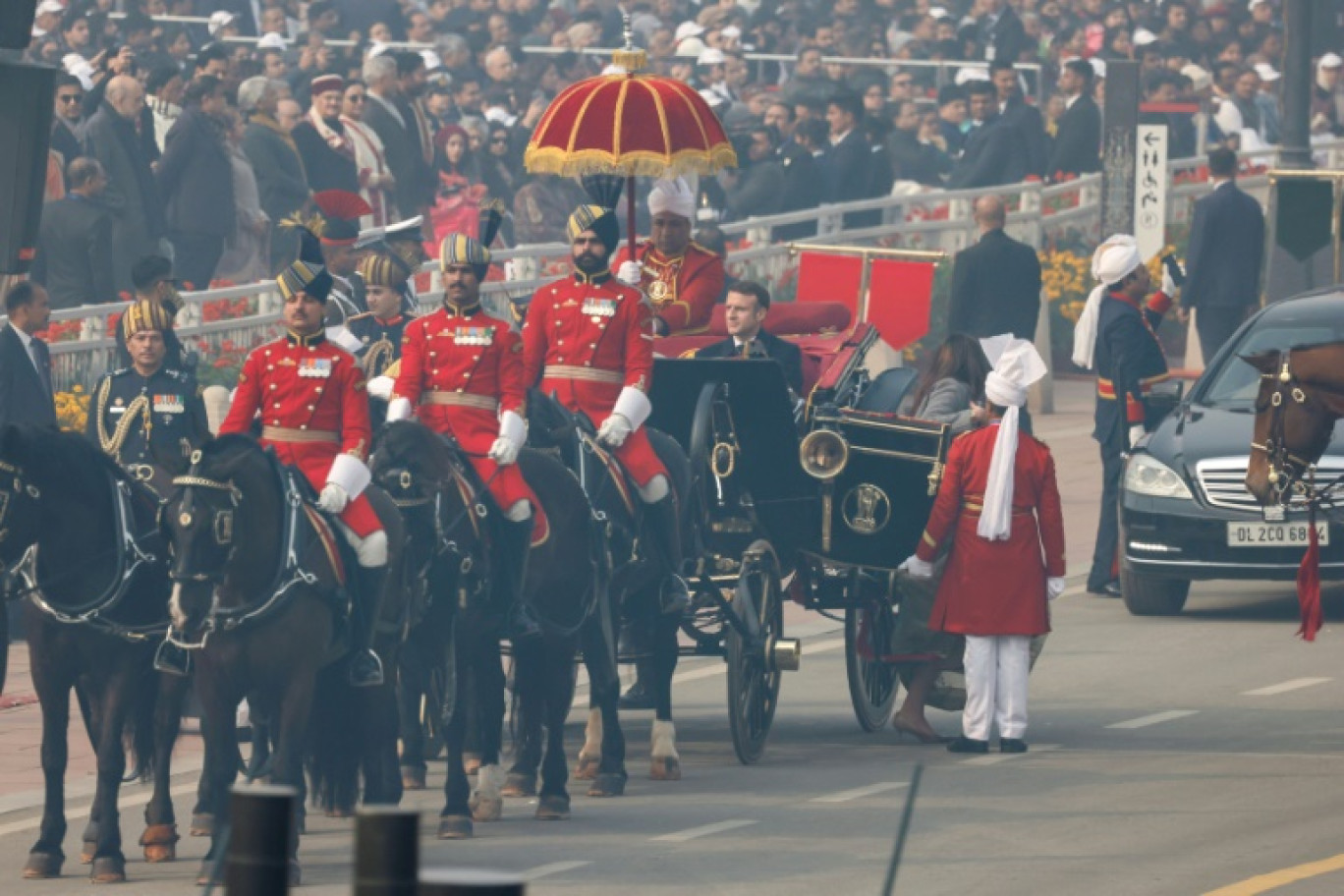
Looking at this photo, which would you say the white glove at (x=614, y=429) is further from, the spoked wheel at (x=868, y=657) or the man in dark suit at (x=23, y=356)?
the man in dark suit at (x=23, y=356)

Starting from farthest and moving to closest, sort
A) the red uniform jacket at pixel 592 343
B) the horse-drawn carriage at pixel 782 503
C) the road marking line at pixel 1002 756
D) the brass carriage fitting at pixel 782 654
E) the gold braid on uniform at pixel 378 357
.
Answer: the gold braid on uniform at pixel 378 357
the horse-drawn carriage at pixel 782 503
the brass carriage fitting at pixel 782 654
the road marking line at pixel 1002 756
the red uniform jacket at pixel 592 343

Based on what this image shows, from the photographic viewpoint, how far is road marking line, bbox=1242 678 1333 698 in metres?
15.8

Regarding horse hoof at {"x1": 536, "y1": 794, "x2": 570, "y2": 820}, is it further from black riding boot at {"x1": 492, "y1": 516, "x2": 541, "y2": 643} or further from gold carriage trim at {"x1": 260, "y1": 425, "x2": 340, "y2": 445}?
gold carriage trim at {"x1": 260, "y1": 425, "x2": 340, "y2": 445}

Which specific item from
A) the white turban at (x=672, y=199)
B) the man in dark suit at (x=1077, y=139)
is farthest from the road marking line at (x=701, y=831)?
the man in dark suit at (x=1077, y=139)

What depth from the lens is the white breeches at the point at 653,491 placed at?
540 inches

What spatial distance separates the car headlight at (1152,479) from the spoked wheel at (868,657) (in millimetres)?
3179

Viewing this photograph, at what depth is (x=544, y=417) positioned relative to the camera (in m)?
13.5

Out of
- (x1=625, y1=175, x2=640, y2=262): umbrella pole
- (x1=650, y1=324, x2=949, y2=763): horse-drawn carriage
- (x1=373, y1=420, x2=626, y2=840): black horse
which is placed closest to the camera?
(x1=373, y1=420, x2=626, y2=840): black horse

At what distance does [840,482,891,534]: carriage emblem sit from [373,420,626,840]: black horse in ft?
5.77

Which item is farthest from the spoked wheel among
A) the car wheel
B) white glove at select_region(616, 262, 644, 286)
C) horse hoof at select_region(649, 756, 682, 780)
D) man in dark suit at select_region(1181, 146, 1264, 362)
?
man in dark suit at select_region(1181, 146, 1264, 362)

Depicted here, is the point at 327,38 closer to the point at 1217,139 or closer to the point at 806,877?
the point at 1217,139

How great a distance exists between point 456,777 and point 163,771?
1147 millimetres

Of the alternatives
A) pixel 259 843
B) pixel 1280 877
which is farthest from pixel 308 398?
pixel 259 843

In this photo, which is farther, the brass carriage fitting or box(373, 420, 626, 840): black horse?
the brass carriage fitting
